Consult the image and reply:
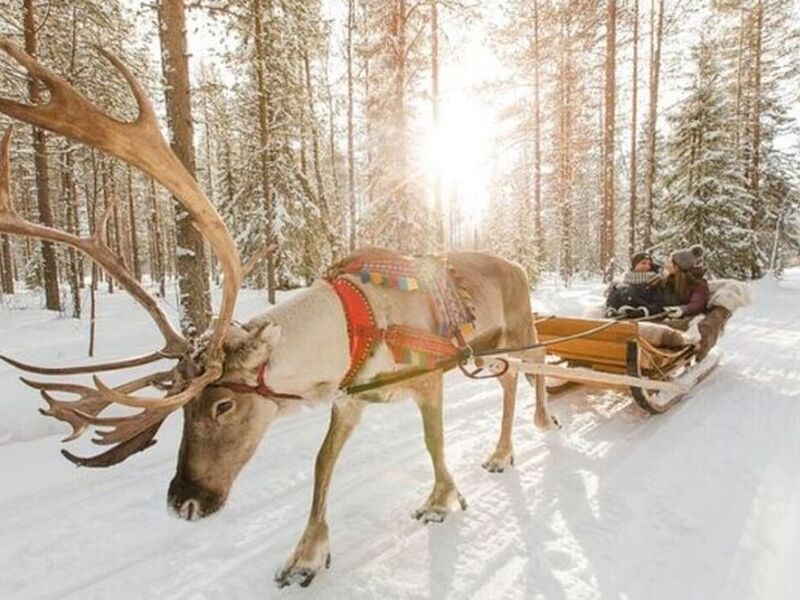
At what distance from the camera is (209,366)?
8.04 ft

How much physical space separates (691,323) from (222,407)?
21.5 feet

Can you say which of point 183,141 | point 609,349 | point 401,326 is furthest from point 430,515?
point 183,141

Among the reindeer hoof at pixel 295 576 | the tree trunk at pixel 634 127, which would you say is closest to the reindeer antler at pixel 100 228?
the reindeer hoof at pixel 295 576

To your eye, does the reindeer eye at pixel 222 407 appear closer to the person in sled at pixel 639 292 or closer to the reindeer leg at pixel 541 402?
the reindeer leg at pixel 541 402

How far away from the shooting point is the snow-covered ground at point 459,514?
290 cm

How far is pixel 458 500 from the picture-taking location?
3.66 m

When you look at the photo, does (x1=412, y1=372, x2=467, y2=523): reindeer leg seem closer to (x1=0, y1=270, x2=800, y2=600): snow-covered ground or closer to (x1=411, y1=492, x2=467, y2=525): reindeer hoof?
(x1=411, y1=492, x2=467, y2=525): reindeer hoof

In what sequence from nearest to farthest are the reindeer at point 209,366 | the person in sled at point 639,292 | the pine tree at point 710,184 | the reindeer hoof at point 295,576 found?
the reindeer at point 209,366, the reindeer hoof at point 295,576, the person in sled at point 639,292, the pine tree at point 710,184

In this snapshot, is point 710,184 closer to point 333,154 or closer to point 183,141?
point 333,154

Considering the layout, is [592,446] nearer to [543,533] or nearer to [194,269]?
[543,533]

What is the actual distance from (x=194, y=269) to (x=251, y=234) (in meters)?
17.2

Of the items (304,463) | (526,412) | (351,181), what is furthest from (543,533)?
(351,181)

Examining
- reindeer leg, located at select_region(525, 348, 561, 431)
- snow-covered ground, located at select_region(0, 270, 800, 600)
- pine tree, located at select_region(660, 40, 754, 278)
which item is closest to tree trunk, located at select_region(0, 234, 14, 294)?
snow-covered ground, located at select_region(0, 270, 800, 600)

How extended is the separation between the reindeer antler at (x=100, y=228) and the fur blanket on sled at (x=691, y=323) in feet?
16.8
